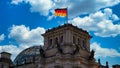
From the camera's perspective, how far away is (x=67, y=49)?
82.3 m

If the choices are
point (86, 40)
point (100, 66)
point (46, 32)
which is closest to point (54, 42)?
point (46, 32)

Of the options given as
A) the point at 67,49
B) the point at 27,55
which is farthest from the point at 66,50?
the point at 27,55

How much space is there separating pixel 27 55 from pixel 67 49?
26.1 metres

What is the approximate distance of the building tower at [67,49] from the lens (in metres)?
80.6

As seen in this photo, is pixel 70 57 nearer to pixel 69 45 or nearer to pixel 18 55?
pixel 69 45

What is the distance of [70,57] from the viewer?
3169 inches

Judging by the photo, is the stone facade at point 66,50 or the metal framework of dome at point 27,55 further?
the metal framework of dome at point 27,55

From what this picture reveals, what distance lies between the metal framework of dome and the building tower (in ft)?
44.0

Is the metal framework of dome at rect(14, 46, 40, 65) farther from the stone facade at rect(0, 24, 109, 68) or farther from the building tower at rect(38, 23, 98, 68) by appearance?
the building tower at rect(38, 23, 98, 68)

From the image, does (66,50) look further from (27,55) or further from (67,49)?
(27,55)

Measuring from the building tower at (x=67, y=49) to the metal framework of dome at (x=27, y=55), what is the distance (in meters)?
13.4

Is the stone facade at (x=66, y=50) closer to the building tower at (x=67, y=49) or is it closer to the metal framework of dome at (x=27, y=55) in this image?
the building tower at (x=67, y=49)

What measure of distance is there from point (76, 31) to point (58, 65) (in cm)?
1211

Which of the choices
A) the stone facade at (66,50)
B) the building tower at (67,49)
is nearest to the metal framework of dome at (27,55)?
the stone facade at (66,50)
